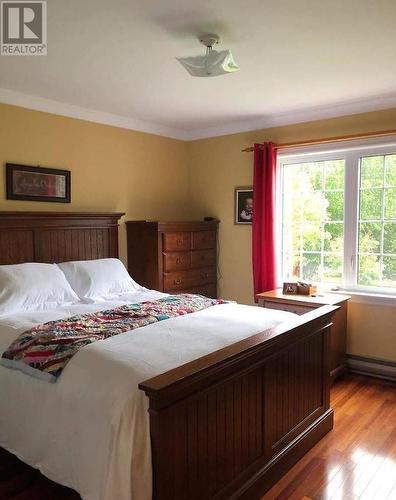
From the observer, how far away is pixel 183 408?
5.22 ft

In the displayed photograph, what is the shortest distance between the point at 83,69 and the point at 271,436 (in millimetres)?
2573

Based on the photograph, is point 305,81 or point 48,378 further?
point 305,81

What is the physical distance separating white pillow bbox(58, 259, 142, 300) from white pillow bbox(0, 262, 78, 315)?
0.44 ft

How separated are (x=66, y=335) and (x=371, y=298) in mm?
2671

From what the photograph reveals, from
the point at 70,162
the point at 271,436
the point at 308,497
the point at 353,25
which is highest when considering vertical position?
the point at 353,25

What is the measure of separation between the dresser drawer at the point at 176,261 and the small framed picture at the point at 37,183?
107 cm

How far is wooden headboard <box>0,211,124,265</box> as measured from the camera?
326cm

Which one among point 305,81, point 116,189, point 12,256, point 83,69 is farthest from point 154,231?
point 305,81

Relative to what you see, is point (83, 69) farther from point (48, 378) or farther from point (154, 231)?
point (48, 378)

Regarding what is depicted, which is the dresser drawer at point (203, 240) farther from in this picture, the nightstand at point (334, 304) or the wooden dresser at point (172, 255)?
the nightstand at point (334, 304)

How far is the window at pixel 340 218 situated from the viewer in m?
3.61

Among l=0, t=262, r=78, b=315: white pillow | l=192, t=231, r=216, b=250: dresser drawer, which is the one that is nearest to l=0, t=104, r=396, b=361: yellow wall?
l=192, t=231, r=216, b=250: dresser drawer

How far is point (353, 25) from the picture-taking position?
2.18m

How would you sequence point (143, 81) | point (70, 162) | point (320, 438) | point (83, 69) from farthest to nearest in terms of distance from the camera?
point (70, 162)
point (143, 81)
point (83, 69)
point (320, 438)
